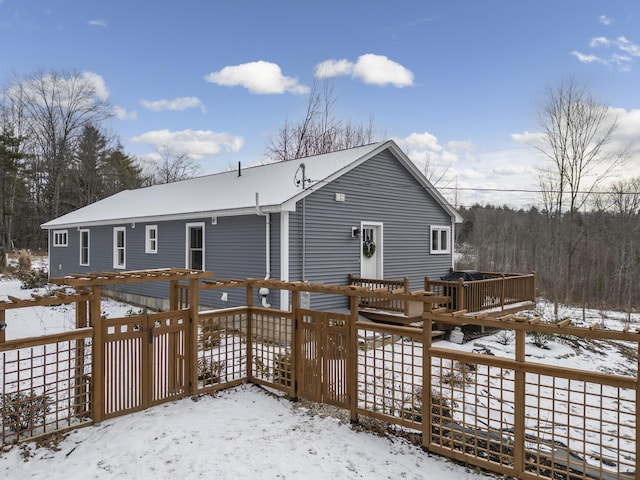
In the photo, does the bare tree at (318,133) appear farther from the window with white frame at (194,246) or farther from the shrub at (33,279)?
the shrub at (33,279)

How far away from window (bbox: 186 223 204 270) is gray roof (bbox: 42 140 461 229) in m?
0.49

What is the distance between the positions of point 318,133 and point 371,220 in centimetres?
1420

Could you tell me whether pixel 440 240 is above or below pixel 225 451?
above

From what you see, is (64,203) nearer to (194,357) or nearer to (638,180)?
(194,357)

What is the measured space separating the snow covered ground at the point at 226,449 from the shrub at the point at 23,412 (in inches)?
9.4

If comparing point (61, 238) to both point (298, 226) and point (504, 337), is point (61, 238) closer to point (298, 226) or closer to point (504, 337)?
point (298, 226)

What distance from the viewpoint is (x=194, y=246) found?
11.7 meters

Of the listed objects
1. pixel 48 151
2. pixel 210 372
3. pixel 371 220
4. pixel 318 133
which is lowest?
pixel 210 372

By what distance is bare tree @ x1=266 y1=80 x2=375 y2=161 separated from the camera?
23469mm

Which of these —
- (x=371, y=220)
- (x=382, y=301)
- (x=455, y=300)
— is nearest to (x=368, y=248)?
(x=371, y=220)

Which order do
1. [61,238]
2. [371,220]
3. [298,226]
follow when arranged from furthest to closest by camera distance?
[61,238], [371,220], [298,226]

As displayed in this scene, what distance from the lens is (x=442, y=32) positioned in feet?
49.4

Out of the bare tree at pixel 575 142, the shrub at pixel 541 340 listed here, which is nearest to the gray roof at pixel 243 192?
the shrub at pixel 541 340

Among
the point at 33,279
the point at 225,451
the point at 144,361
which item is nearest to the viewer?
the point at 225,451
